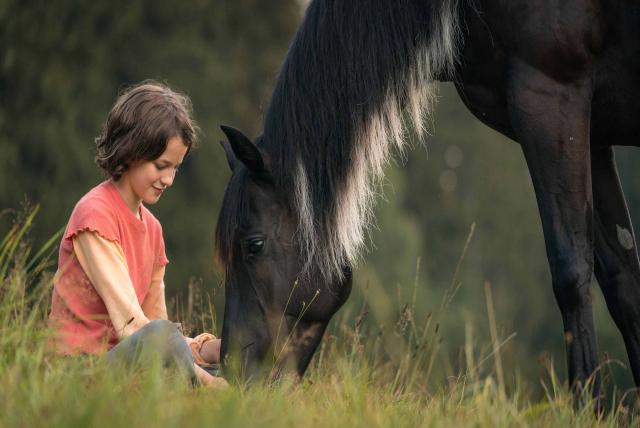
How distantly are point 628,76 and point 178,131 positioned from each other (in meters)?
1.97

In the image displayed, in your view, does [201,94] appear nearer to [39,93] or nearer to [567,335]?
[39,93]

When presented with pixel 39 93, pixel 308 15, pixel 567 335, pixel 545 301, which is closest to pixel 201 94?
pixel 39 93

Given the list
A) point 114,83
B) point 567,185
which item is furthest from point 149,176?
point 114,83

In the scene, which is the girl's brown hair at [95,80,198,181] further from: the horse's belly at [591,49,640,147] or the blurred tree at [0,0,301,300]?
the blurred tree at [0,0,301,300]

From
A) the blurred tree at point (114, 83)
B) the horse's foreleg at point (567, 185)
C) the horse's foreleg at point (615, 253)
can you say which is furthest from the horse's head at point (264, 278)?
the blurred tree at point (114, 83)

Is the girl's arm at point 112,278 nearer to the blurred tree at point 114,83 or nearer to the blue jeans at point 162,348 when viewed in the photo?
the blue jeans at point 162,348

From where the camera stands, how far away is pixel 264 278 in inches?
184

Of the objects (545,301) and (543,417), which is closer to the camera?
(543,417)

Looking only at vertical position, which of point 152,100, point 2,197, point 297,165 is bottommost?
point 2,197

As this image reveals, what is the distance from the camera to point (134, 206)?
443cm

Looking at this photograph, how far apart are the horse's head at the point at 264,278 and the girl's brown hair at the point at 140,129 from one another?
27 cm

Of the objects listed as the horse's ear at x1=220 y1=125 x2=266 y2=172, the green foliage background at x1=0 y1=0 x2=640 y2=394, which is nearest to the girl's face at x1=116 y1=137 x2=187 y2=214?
the horse's ear at x1=220 y1=125 x2=266 y2=172

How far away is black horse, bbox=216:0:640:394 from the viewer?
4590 millimetres

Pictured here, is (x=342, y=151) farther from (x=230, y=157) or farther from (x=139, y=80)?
(x=139, y=80)
